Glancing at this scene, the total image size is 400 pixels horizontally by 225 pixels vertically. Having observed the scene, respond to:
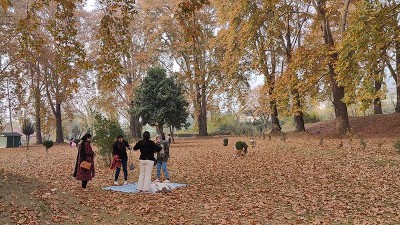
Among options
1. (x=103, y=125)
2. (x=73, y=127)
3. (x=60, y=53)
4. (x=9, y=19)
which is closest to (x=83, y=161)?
(x=60, y=53)

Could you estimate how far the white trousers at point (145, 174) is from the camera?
10.8 meters

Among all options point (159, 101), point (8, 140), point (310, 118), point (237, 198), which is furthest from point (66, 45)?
point (8, 140)

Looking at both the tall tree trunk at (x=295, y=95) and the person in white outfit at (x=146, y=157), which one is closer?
the person in white outfit at (x=146, y=157)

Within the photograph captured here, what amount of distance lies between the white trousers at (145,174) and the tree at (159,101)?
74.9 feet

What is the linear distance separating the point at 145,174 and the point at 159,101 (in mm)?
23602

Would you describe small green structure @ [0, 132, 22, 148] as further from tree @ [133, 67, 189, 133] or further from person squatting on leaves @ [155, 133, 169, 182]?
person squatting on leaves @ [155, 133, 169, 182]

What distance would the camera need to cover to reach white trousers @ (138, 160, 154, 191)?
10.8 m

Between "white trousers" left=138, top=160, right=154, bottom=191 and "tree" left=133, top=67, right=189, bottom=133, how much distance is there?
74.9 ft

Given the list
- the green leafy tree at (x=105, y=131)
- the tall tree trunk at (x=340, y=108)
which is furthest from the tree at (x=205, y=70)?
the green leafy tree at (x=105, y=131)

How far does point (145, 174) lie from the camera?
10.9m

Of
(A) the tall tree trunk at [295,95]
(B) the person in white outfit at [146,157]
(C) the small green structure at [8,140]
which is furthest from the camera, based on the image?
(C) the small green structure at [8,140]

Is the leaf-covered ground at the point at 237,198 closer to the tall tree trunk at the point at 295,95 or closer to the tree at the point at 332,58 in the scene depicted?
the tree at the point at 332,58

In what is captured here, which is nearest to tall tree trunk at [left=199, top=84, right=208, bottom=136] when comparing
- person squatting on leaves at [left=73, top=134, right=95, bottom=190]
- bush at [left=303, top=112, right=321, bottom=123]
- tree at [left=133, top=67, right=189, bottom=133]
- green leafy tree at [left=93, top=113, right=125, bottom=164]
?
tree at [left=133, top=67, right=189, bottom=133]

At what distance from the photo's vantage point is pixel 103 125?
16.9 meters
